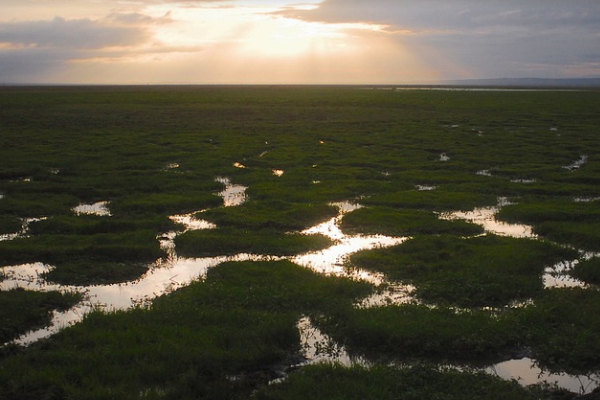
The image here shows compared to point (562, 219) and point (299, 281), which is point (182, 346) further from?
point (562, 219)

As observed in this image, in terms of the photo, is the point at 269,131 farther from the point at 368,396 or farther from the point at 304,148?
the point at 368,396

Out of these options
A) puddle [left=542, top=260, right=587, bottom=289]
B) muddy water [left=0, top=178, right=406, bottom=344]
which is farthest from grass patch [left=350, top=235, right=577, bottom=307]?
muddy water [left=0, top=178, right=406, bottom=344]

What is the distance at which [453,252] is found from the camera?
13.5m

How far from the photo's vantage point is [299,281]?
1157 cm

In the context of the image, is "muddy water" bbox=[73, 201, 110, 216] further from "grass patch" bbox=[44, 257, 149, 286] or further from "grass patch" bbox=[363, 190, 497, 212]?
"grass patch" bbox=[363, 190, 497, 212]

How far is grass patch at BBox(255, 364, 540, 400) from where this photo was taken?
287 inches

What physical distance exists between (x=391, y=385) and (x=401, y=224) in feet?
30.6

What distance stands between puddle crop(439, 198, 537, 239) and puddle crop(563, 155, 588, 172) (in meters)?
9.69

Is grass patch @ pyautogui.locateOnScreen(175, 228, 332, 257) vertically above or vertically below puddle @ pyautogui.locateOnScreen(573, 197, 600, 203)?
above

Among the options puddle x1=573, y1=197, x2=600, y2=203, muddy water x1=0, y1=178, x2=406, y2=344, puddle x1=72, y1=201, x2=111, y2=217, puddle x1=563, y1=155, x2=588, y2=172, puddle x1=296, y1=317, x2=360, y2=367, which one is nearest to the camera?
puddle x1=296, y1=317, x2=360, y2=367

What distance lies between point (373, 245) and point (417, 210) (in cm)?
409

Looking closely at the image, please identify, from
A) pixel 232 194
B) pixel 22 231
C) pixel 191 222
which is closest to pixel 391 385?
pixel 191 222

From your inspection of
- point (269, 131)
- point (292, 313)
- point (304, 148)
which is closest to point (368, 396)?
point (292, 313)

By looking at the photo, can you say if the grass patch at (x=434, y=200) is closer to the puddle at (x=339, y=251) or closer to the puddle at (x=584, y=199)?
the puddle at (x=339, y=251)
